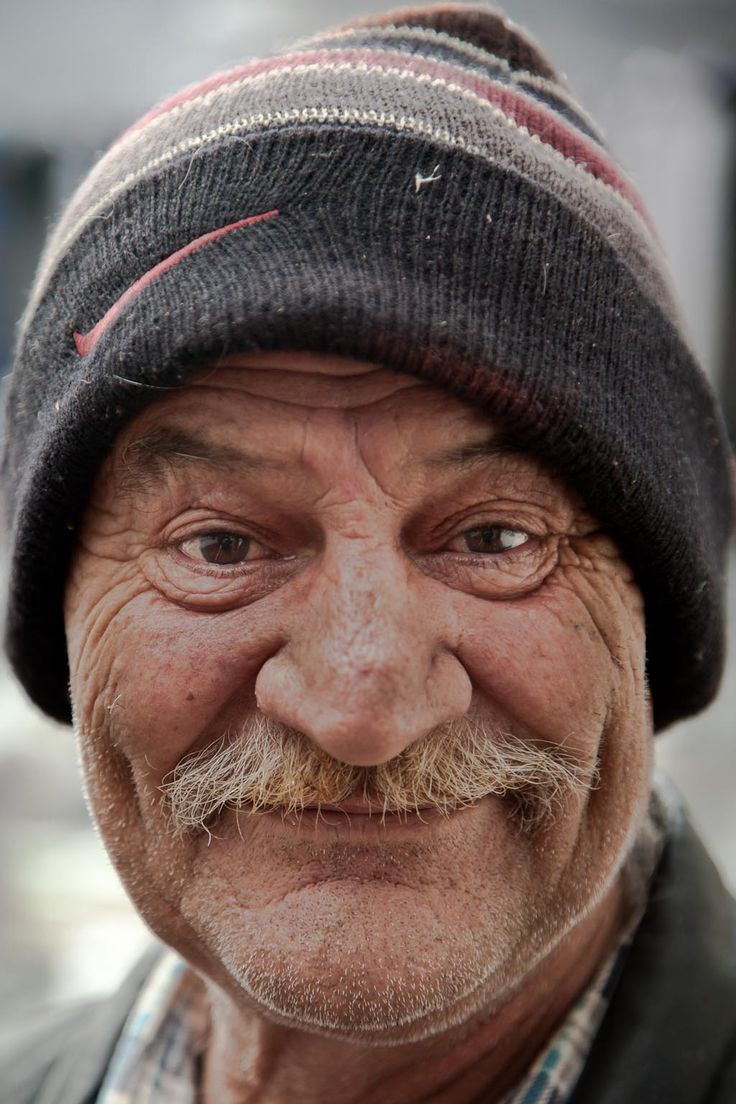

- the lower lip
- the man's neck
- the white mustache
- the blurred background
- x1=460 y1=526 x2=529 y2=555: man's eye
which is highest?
the blurred background

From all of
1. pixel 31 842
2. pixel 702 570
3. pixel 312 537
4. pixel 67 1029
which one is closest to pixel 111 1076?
pixel 67 1029

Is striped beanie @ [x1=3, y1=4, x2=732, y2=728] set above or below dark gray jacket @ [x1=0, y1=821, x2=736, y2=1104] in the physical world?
above

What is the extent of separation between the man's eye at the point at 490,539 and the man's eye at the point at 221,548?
1.12ft

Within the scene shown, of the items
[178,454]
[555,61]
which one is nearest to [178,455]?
[178,454]

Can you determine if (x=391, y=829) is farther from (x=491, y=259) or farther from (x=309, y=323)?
(x=491, y=259)

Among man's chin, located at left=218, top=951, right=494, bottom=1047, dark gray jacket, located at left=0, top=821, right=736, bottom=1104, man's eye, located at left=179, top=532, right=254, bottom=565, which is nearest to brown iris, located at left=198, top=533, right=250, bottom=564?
man's eye, located at left=179, top=532, right=254, bottom=565

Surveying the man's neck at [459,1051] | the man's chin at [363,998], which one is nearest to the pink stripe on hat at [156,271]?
the man's chin at [363,998]

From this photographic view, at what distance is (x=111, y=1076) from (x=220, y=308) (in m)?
1.59

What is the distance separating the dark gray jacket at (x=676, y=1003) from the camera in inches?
66.3

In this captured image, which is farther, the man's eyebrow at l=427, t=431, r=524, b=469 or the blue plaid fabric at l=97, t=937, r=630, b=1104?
the blue plaid fabric at l=97, t=937, r=630, b=1104

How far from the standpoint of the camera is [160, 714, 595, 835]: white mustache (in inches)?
63.7

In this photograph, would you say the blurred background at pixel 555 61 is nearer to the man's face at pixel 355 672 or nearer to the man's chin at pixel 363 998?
the man's face at pixel 355 672

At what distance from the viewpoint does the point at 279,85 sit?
1792 millimetres

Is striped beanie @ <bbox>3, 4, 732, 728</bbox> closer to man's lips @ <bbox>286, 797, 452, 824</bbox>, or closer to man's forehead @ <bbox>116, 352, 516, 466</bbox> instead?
man's forehead @ <bbox>116, 352, 516, 466</bbox>
